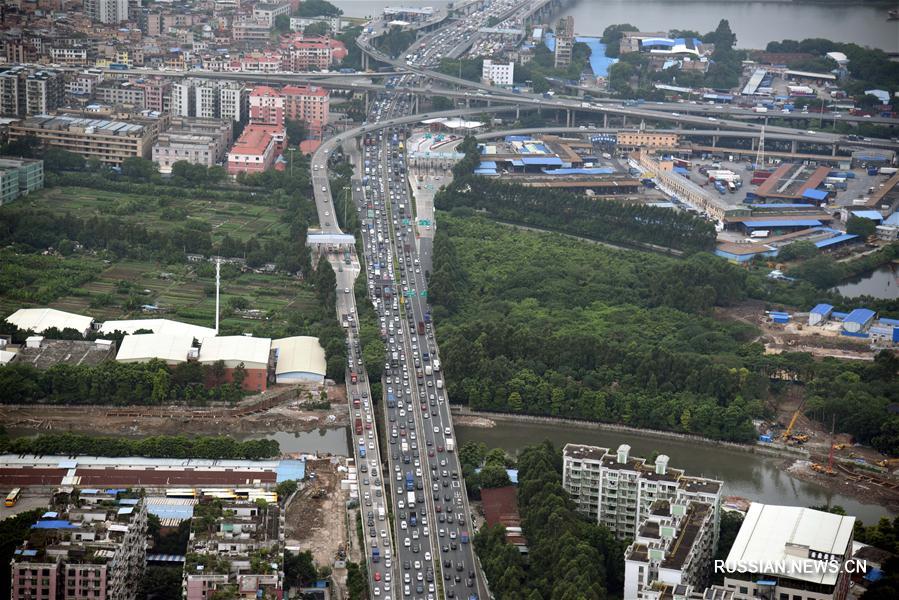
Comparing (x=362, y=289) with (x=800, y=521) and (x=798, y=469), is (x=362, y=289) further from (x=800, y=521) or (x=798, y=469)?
(x=800, y=521)

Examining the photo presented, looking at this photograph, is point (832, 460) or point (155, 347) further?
point (155, 347)

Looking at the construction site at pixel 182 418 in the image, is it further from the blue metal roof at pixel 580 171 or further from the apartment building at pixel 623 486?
the blue metal roof at pixel 580 171

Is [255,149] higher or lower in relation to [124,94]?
lower

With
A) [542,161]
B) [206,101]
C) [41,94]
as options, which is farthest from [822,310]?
[41,94]

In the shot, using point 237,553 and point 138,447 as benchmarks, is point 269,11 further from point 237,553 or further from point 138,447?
point 237,553

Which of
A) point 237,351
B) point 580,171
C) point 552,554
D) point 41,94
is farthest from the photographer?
point 41,94

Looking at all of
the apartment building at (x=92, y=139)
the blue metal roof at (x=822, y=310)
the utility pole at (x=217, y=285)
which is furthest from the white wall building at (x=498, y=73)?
the blue metal roof at (x=822, y=310)
